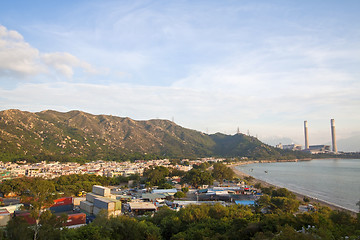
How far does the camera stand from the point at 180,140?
12612 cm

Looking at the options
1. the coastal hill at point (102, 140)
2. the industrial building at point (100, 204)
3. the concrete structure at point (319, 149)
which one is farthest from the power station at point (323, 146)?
the industrial building at point (100, 204)

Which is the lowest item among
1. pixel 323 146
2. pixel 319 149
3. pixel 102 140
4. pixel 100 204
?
pixel 100 204

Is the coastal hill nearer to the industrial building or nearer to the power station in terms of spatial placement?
the power station

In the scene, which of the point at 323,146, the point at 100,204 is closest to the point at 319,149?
the point at 323,146

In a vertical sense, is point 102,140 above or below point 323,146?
above

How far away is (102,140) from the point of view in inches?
3775

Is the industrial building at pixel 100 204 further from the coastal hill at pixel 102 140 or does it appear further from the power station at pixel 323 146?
the power station at pixel 323 146

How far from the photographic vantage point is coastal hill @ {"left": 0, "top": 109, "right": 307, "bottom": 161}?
217 ft

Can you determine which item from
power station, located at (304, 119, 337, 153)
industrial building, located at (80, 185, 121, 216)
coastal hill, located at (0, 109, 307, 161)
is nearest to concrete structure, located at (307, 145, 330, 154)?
power station, located at (304, 119, 337, 153)

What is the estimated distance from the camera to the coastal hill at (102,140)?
66.2 metres

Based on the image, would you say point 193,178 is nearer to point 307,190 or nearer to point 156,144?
point 307,190

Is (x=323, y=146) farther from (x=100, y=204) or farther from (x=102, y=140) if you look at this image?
(x=100, y=204)

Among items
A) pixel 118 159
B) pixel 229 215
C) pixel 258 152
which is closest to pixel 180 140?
pixel 258 152

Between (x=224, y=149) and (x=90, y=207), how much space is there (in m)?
117
